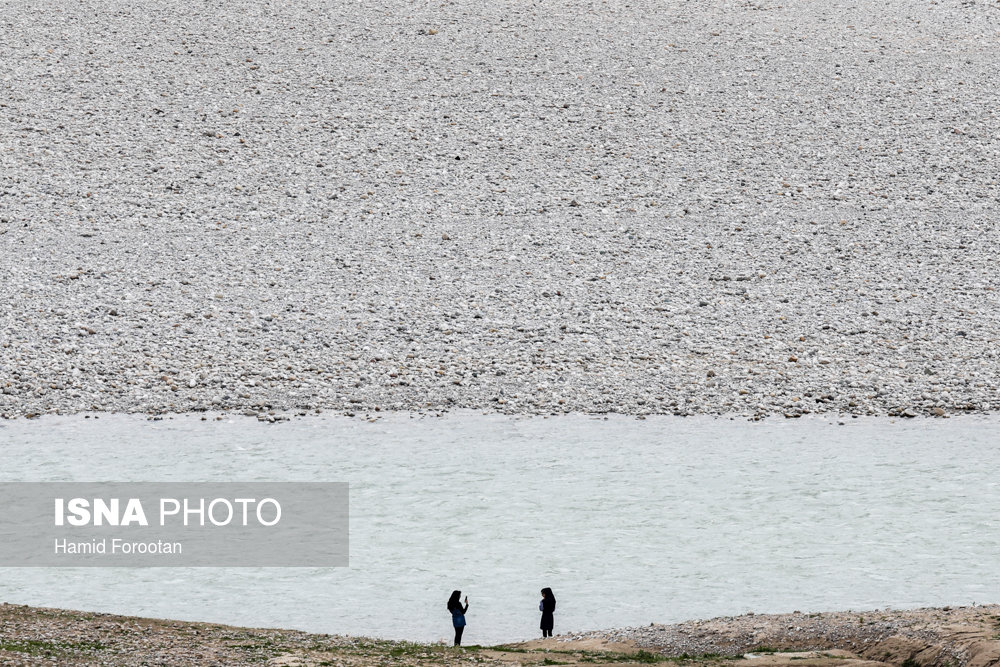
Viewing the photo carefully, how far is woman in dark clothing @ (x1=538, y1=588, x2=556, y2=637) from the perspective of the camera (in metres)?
10.5

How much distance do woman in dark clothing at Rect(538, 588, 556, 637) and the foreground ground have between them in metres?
0.12

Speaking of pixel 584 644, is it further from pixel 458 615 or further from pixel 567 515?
pixel 567 515

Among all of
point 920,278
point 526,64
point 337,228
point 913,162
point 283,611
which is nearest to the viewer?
point 283,611

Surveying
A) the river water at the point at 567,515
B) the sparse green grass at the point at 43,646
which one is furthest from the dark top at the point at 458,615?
the sparse green grass at the point at 43,646

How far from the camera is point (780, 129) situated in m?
30.0

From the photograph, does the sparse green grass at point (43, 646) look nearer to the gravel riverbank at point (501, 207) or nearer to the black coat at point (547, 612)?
the black coat at point (547, 612)

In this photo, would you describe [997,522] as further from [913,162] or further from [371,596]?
[913,162]

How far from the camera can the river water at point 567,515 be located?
11797 mm

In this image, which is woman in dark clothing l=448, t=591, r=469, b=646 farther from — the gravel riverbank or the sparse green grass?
the gravel riverbank

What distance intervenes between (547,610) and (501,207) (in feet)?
55.2

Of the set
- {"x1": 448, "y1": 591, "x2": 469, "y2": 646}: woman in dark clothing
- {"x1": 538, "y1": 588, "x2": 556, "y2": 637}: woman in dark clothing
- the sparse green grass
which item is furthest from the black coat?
the sparse green grass

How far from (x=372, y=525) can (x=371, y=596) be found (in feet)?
6.70

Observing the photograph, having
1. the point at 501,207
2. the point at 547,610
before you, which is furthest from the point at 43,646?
the point at 501,207

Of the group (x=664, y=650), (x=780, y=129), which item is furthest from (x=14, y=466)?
(x=780, y=129)
